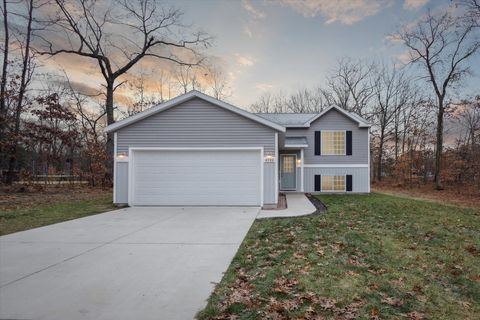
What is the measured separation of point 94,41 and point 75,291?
2194 cm

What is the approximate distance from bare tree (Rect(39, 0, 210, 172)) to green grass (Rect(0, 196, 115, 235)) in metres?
10.0

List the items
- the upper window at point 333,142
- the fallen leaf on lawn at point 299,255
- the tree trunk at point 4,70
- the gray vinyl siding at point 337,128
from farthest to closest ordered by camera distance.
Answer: the upper window at point 333,142 → the gray vinyl siding at point 337,128 → the tree trunk at point 4,70 → the fallen leaf on lawn at point 299,255

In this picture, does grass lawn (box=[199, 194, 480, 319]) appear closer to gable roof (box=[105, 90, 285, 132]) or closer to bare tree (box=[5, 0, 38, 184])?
gable roof (box=[105, 90, 285, 132])

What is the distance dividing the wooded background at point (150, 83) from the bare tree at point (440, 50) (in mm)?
66

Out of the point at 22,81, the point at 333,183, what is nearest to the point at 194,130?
the point at 333,183

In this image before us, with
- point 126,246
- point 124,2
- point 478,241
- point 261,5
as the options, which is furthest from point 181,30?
point 478,241

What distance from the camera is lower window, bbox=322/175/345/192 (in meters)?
17.9

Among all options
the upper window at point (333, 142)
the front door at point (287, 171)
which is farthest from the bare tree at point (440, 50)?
the front door at point (287, 171)

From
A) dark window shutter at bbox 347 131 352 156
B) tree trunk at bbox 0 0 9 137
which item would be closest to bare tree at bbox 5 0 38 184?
tree trunk at bbox 0 0 9 137

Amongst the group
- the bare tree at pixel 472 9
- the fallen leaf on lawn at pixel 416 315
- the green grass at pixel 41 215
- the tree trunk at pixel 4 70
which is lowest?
the fallen leaf on lawn at pixel 416 315

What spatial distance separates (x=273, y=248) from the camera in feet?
18.9

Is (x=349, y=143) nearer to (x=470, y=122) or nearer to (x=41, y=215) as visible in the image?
(x=41, y=215)

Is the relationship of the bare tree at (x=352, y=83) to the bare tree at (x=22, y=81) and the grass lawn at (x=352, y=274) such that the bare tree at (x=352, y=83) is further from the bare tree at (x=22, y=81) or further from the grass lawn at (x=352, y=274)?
the bare tree at (x=22, y=81)

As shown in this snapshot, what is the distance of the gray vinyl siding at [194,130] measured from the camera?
1160 centimetres
